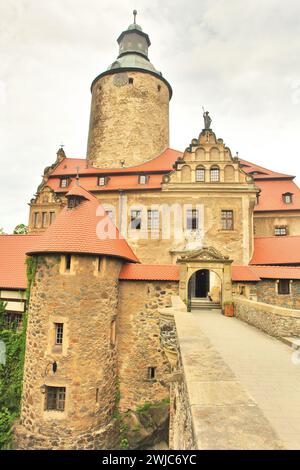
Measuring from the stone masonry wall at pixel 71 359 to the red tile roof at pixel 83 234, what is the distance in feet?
1.56

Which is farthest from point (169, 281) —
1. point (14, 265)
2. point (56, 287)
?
point (14, 265)

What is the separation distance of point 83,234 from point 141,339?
567 centimetres

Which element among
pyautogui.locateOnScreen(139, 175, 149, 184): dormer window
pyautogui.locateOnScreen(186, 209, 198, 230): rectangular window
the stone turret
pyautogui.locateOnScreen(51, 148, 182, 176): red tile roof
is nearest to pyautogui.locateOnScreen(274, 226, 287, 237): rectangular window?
pyautogui.locateOnScreen(186, 209, 198, 230): rectangular window

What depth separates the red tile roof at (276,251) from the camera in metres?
17.8

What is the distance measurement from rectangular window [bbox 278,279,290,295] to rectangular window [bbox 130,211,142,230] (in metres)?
8.89

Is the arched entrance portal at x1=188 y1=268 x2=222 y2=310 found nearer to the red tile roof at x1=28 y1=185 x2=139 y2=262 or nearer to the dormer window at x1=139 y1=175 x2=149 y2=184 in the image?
the red tile roof at x1=28 y1=185 x2=139 y2=262

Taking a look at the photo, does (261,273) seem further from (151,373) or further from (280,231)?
(280,231)

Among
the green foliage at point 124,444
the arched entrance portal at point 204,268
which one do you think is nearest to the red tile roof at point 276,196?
the arched entrance portal at point 204,268

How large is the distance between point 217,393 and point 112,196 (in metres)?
18.1

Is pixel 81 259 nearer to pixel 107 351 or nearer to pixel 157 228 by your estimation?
pixel 107 351

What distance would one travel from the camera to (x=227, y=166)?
18.7m

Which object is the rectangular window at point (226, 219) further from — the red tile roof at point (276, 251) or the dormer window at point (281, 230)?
the dormer window at point (281, 230)

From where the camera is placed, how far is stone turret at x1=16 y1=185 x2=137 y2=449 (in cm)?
1164

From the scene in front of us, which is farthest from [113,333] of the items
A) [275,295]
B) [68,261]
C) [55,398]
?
[275,295]
